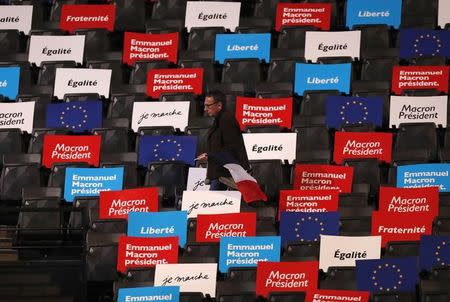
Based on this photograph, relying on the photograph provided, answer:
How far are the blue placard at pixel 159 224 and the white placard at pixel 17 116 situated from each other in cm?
181

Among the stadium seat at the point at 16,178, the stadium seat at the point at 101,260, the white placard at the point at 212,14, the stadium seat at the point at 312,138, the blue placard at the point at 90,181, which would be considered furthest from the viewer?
the white placard at the point at 212,14

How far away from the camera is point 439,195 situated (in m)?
10.5

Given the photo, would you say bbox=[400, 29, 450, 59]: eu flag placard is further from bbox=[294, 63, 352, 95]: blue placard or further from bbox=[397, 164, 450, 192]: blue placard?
bbox=[397, 164, 450, 192]: blue placard

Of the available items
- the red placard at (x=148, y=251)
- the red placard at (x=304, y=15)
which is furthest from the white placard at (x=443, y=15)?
the red placard at (x=148, y=251)

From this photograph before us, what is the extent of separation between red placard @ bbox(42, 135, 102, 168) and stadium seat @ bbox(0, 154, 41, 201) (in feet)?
0.48

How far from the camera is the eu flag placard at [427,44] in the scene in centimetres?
1215

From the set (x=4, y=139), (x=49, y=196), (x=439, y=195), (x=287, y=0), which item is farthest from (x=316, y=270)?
(x=287, y=0)

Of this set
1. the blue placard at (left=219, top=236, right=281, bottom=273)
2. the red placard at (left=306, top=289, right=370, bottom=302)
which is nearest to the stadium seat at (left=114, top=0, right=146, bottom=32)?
the blue placard at (left=219, top=236, right=281, bottom=273)

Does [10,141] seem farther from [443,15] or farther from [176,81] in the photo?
[443,15]

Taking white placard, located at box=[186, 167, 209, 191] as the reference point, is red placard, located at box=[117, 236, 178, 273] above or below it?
below

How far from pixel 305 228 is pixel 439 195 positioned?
1.07 m

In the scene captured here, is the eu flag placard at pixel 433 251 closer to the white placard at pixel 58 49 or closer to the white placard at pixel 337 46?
the white placard at pixel 337 46

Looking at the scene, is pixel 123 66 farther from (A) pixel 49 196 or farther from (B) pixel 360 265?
(B) pixel 360 265

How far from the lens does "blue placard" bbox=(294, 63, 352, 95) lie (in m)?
11.7
